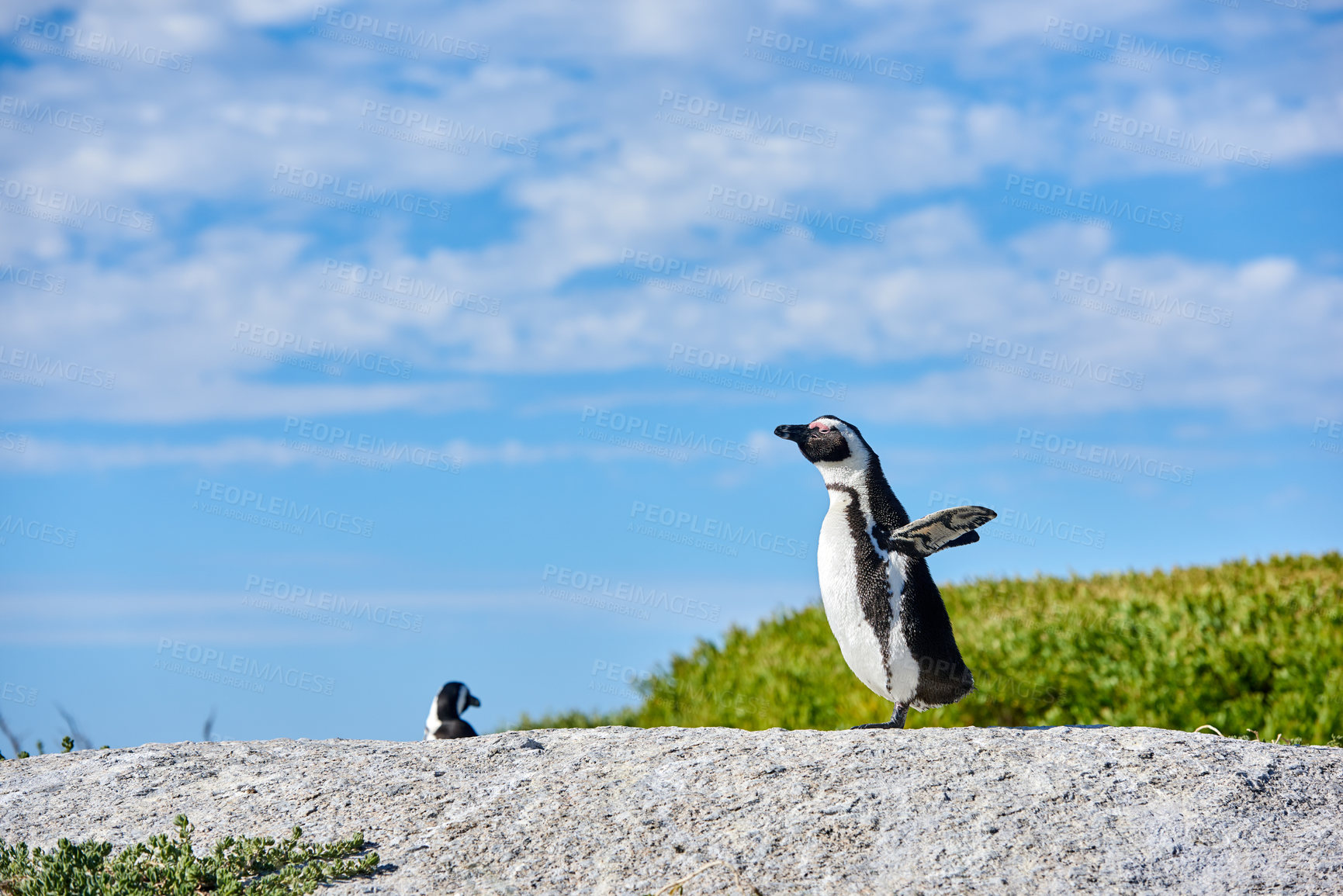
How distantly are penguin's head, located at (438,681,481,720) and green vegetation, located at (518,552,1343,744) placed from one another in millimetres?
3159

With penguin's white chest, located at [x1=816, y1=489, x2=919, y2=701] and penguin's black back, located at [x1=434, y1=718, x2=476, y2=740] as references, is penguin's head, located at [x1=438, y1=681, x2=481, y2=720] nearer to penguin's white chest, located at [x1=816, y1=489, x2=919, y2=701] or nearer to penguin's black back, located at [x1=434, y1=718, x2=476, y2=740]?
penguin's black back, located at [x1=434, y1=718, x2=476, y2=740]

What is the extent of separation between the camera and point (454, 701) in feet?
25.7

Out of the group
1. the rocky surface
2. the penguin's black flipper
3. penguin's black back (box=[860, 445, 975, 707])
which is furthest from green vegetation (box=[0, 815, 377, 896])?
the penguin's black flipper

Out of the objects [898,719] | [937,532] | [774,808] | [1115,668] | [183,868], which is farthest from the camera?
[1115,668]

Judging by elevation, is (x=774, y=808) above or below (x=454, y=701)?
below

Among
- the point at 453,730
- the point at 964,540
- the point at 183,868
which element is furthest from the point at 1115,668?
the point at 183,868

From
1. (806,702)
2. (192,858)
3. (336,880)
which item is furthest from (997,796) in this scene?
(806,702)

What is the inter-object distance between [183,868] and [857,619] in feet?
9.68

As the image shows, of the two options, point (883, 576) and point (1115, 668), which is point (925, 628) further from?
point (1115, 668)

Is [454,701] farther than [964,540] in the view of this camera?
Yes

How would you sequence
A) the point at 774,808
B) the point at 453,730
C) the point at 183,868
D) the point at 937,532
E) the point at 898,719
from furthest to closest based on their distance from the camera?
1. the point at 453,730
2. the point at 898,719
3. the point at 937,532
4. the point at 774,808
5. the point at 183,868

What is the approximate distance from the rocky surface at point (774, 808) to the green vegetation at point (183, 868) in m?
0.14

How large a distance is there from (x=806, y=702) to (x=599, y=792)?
6305 millimetres

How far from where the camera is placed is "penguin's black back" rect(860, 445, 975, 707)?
16.5 feet
